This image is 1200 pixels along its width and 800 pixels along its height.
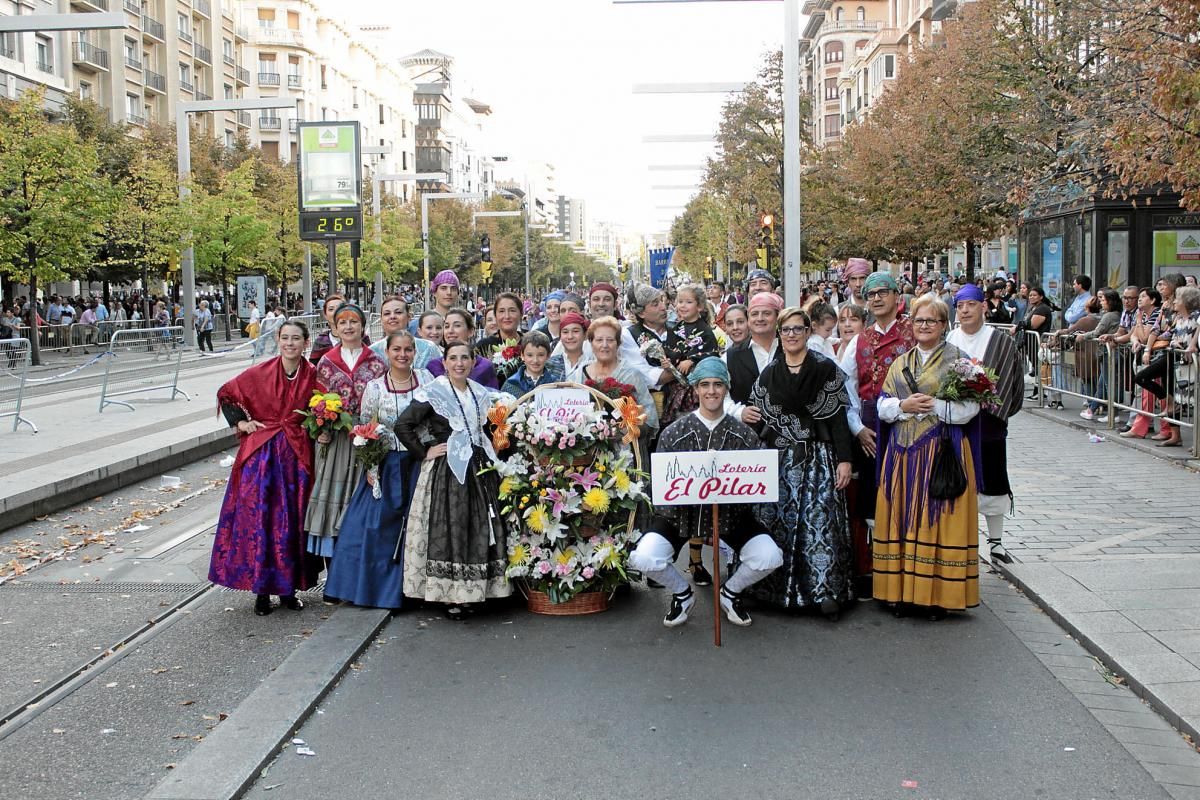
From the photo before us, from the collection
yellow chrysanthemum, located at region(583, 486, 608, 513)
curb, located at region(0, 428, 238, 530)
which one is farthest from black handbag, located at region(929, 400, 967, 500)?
curb, located at region(0, 428, 238, 530)

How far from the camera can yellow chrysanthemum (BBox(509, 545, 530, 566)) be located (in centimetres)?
681

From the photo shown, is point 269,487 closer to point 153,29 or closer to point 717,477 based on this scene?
point 717,477

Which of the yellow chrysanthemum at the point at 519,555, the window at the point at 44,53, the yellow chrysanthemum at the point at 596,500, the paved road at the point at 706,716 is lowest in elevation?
the paved road at the point at 706,716

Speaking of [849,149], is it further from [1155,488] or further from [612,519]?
[612,519]

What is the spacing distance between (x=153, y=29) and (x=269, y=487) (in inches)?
2259

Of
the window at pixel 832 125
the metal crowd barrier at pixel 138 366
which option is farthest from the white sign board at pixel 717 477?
the window at pixel 832 125

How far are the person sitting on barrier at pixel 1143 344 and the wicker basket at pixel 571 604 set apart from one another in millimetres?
8904

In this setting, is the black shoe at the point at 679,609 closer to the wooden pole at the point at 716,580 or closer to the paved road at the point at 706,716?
the paved road at the point at 706,716

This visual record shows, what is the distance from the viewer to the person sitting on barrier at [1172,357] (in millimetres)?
12398

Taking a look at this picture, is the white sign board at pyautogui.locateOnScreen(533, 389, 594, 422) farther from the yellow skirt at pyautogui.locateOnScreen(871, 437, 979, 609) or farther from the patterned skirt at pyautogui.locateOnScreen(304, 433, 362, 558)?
the yellow skirt at pyautogui.locateOnScreen(871, 437, 979, 609)

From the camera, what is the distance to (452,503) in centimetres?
672

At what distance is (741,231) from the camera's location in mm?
44469

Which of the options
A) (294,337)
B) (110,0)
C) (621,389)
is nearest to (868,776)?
(621,389)

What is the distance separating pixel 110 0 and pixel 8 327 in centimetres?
2962
